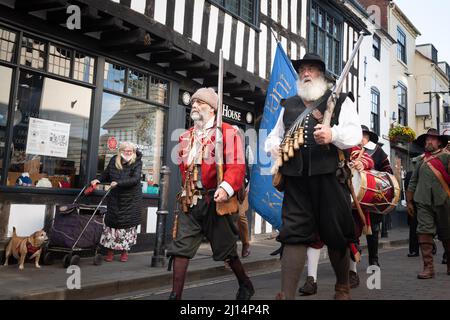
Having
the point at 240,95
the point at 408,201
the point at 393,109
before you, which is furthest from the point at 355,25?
the point at 408,201

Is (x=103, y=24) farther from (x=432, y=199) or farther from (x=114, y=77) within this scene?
(x=432, y=199)

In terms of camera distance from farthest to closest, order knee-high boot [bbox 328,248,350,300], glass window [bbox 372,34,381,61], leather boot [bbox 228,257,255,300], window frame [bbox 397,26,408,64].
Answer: window frame [bbox 397,26,408,64]
glass window [bbox 372,34,381,61]
leather boot [bbox 228,257,255,300]
knee-high boot [bbox 328,248,350,300]

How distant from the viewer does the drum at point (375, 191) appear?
16.6ft

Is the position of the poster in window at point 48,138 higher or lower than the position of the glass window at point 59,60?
lower

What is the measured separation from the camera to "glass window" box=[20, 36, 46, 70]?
642 centimetres

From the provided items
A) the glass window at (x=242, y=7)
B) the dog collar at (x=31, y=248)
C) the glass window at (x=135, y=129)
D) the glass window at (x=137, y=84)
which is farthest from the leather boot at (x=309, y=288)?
the glass window at (x=242, y=7)

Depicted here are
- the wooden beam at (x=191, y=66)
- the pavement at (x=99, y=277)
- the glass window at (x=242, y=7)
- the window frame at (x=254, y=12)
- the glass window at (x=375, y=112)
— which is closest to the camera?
the pavement at (x=99, y=277)

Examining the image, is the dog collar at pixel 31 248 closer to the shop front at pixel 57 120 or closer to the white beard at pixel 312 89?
the shop front at pixel 57 120

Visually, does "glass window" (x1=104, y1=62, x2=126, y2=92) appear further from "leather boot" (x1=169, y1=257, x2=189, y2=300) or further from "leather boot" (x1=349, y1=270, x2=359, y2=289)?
"leather boot" (x1=349, y1=270, x2=359, y2=289)

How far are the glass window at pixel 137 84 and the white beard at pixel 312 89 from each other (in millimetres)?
4885

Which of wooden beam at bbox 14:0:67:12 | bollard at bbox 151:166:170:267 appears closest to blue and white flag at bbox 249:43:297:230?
bollard at bbox 151:166:170:267

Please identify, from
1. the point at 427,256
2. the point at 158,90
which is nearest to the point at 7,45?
the point at 158,90

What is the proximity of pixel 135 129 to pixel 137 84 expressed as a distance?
0.78m
